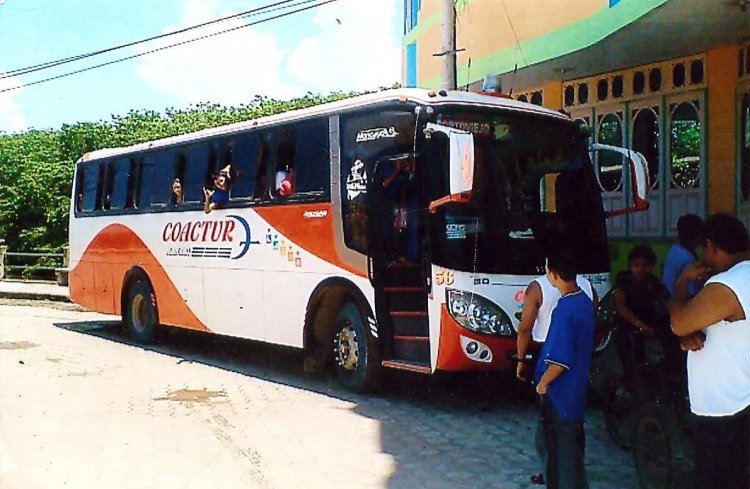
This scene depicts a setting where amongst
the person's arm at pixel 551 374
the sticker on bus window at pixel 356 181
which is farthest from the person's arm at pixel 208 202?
the person's arm at pixel 551 374

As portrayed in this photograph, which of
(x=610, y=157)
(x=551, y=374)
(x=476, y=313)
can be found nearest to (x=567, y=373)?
(x=551, y=374)

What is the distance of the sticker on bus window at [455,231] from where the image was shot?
28.8 ft

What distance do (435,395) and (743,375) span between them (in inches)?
226

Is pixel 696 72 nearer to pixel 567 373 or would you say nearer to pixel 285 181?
pixel 285 181

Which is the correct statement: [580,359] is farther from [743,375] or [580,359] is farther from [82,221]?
[82,221]

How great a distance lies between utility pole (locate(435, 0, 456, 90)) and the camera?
47.2 ft

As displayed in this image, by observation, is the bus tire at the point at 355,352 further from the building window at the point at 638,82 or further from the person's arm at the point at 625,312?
the building window at the point at 638,82

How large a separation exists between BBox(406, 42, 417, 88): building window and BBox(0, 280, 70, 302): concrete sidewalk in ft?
30.8

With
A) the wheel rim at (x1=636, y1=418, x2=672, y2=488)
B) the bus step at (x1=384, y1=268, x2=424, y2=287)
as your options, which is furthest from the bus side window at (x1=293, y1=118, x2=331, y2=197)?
the wheel rim at (x1=636, y1=418, x2=672, y2=488)

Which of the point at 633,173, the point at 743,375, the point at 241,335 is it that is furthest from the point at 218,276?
the point at 743,375

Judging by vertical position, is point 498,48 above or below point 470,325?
above

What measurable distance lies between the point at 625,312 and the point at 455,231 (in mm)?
2312

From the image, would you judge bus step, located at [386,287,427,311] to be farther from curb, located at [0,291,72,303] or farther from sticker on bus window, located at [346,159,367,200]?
curb, located at [0,291,72,303]

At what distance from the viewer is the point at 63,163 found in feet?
94.0
